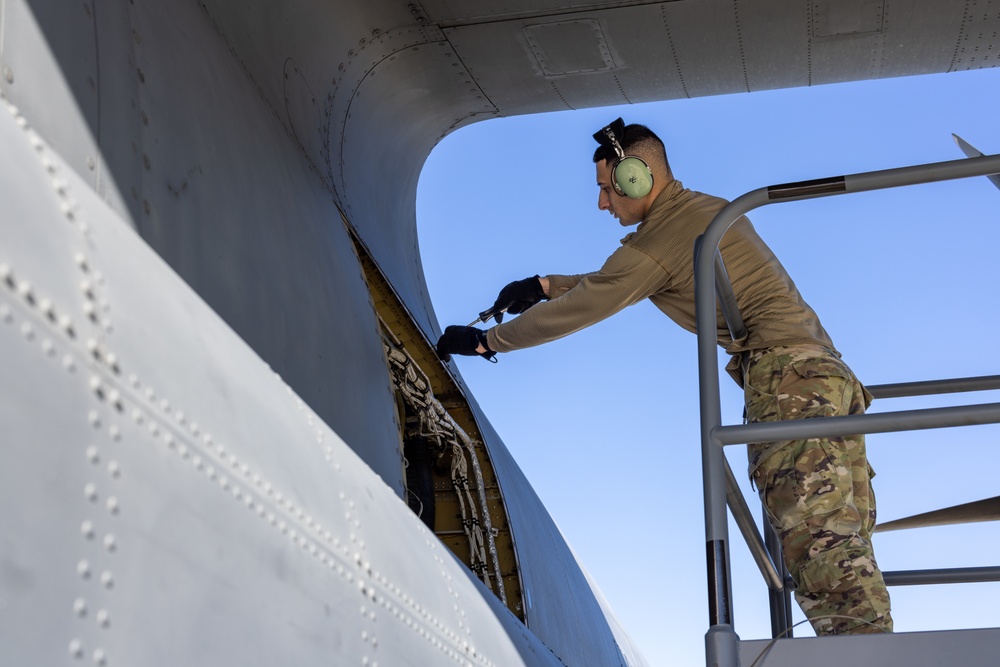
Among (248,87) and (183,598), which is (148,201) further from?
(183,598)

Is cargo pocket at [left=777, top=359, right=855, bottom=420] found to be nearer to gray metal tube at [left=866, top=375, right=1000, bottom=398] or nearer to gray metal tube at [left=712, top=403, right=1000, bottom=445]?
gray metal tube at [left=866, top=375, right=1000, bottom=398]

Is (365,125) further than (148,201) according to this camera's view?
Yes

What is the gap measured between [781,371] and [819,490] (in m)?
0.52

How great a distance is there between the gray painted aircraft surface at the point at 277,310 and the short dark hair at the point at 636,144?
79 cm

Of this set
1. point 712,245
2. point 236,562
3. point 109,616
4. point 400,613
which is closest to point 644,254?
point 712,245

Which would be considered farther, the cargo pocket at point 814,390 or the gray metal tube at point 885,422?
the cargo pocket at point 814,390

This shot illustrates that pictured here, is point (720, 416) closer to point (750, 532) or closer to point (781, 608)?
point (750, 532)

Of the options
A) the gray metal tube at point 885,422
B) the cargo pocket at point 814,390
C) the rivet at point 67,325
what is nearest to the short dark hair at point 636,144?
the cargo pocket at point 814,390

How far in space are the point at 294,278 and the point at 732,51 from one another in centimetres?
274

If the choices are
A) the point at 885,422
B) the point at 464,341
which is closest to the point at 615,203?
the point at 464,341

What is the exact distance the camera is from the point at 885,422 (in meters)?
2.79

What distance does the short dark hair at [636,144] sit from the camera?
437 centimetres

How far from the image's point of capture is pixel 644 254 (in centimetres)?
407

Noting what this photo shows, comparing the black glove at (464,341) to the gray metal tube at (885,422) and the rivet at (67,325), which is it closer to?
the gray metal tube at (885,422)
